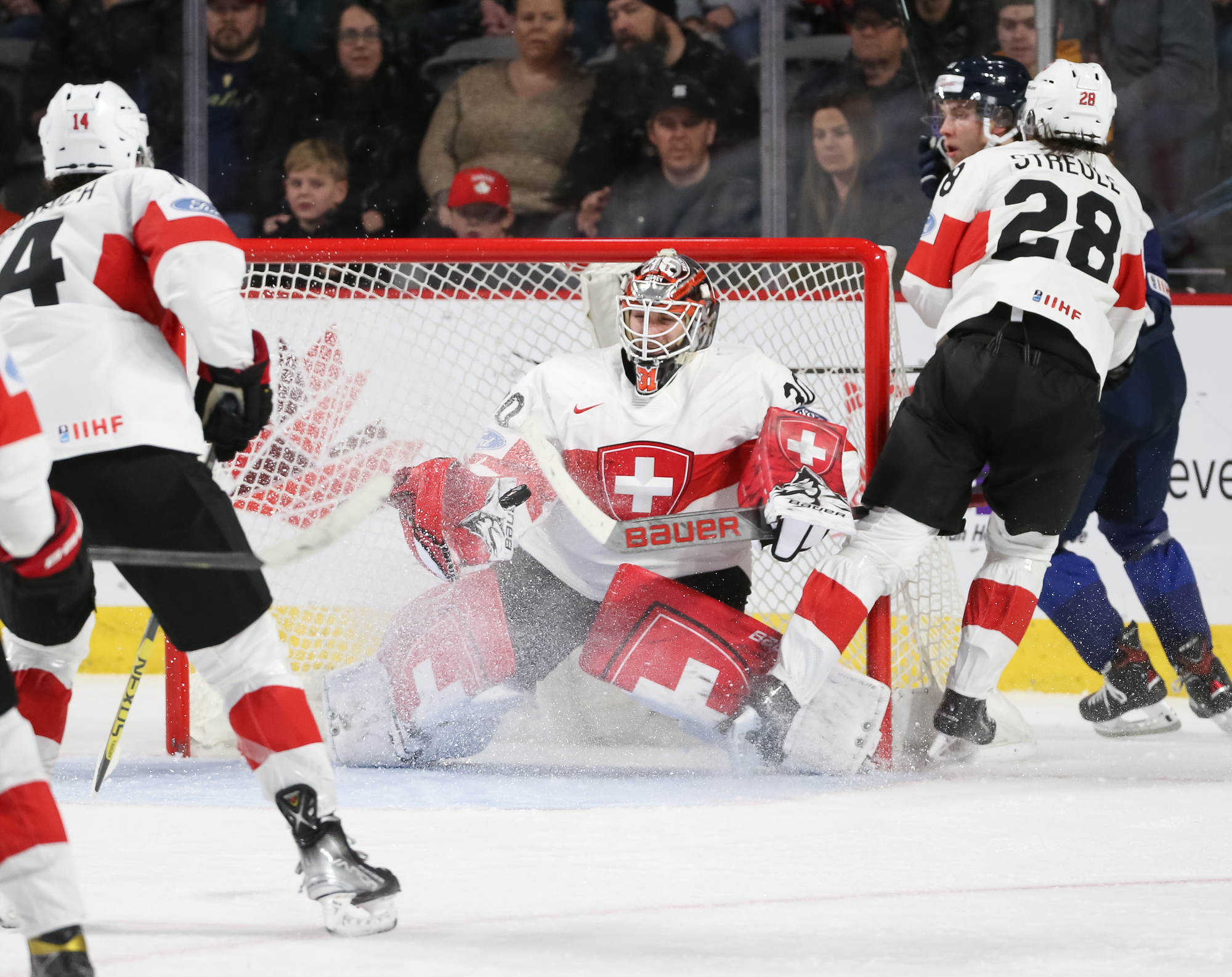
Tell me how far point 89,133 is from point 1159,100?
10.2 ft

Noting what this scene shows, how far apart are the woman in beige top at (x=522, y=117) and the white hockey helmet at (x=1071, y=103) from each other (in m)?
1.79

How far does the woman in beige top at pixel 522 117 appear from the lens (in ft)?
15.5

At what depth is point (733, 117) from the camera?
184 inches

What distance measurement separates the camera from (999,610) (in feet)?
10.2

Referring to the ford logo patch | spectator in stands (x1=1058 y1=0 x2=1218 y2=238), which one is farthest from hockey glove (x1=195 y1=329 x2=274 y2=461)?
spectator in stands (x1=1058 y1=0 x2=1218 y2=238)

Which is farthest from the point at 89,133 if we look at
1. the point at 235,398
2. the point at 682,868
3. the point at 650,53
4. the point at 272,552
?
the point at 650,53

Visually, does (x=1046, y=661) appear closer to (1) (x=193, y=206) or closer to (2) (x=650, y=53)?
(2) (x=650, y=53)

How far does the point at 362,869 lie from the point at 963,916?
687mm

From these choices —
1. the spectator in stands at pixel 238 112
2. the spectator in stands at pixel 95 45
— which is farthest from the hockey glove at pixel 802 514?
the spectator in stands at pixel 95 45

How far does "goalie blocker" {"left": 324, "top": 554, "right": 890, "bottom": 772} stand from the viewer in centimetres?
305

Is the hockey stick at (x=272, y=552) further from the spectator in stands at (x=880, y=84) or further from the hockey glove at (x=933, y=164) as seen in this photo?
the spectator in stands at (x=880, y=84)

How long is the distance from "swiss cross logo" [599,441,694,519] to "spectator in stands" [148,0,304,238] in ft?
6.31

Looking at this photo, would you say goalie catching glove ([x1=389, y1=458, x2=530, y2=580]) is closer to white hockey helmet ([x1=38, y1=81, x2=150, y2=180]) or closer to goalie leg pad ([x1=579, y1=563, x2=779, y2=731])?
goalie leg pad ([x1=579, y1=563, x2=779, y2=731])

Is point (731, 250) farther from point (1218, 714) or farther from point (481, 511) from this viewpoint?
point (1218, 714)
